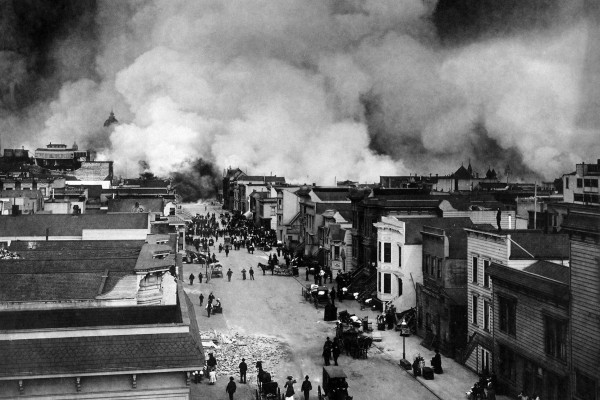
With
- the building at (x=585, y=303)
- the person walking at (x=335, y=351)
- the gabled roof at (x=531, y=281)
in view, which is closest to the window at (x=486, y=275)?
the gabled roof at (x=531, y=281)

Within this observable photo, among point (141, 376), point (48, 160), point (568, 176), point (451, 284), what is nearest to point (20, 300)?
point (141, 376)

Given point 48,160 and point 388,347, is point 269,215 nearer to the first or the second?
point 48,160

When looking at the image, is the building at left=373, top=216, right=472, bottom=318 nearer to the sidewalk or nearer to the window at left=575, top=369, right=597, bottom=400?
the sidewalk

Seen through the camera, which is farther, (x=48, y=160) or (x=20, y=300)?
(x=48, y=160)

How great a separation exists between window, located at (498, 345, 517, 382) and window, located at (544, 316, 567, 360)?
2.87 metres

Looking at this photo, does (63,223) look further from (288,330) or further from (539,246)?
(539,246)

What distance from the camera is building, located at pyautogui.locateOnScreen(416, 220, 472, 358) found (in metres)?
32.1

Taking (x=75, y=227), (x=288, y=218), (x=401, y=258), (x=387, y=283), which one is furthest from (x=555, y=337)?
(x=288, y=218)

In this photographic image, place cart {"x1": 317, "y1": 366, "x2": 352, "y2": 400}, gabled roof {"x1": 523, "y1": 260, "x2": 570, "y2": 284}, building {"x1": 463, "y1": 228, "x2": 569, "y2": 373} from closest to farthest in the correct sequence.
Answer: cart {"x1": 317, "y1": 366, "x2": 352, "y2": 400}, gabled roof {"x1": 523, "y1": 260, "x2": 570, "y2": 284}, building {"x1": 463, "y1": 228, "x2": 569, "y2": 373}

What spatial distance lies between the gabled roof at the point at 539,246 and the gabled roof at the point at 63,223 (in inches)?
875

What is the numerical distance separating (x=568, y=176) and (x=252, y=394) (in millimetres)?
52849

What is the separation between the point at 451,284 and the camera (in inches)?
1350

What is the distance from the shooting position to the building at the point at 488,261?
28.2 metres

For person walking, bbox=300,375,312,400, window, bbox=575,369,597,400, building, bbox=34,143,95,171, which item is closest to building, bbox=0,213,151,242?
person walking, bbox=300,375,312,400
